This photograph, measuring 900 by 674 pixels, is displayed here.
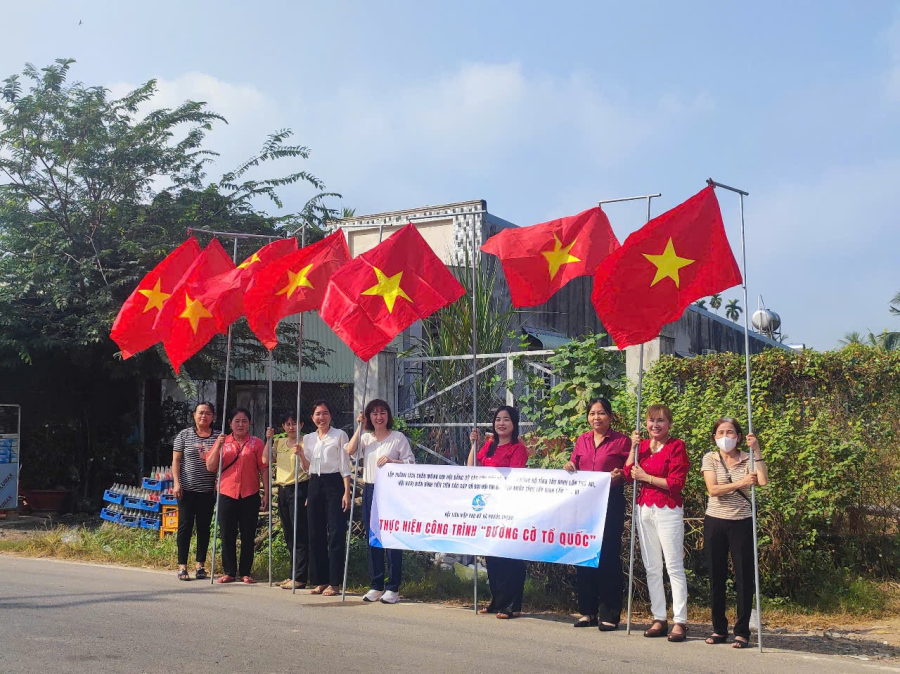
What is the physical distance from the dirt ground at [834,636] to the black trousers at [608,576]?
0.65m

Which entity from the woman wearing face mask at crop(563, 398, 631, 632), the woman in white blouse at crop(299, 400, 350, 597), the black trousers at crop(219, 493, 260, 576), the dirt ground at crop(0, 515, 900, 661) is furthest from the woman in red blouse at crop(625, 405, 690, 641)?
the black trousers at crop(219, 493, 260, 576)

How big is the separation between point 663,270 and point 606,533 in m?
2.12

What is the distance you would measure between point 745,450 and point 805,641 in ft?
5.00

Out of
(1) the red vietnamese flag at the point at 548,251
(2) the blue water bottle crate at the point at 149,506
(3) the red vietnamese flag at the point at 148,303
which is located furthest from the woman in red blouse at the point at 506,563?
(2) the blue water bottle crate at the point at 149,506

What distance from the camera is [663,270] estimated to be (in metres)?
7.41

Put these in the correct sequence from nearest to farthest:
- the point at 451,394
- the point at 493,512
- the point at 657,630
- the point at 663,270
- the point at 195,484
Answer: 1. the point at 657,630
2. the point at 663,270
3. the point at 493,512
4. the point at 195,484
5. the point at 451,394

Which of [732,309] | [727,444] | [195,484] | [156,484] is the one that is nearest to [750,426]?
[727,444]

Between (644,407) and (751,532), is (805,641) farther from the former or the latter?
(644,407)

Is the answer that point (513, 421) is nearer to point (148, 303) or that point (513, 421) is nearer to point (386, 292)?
point (386, 292)

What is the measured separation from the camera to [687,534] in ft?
27.2

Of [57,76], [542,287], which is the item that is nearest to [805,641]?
[542,287]

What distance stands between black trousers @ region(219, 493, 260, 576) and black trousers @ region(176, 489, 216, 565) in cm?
31

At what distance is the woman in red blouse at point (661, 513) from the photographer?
23.0ft

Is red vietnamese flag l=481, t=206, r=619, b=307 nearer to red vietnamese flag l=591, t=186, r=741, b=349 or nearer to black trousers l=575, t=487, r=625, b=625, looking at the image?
red vietnamese flag l=591, t=186, r=741, b=349
